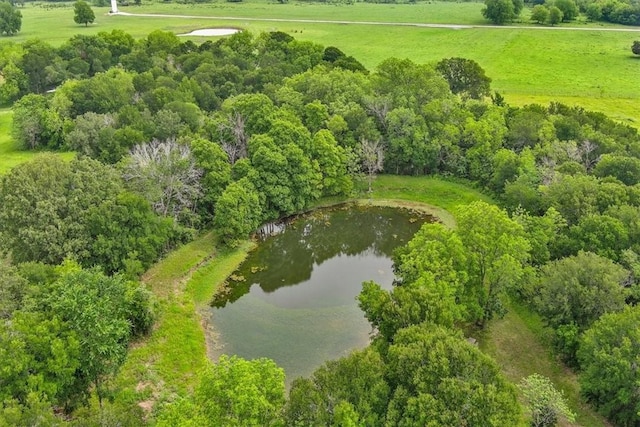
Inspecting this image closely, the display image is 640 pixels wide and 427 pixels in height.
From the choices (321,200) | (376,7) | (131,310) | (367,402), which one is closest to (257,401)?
(367,402)

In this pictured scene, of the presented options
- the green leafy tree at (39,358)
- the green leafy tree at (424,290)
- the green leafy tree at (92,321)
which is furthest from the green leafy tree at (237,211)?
the green leafy tree at (39,358)

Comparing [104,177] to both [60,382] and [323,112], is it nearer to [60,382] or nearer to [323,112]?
[60,382]

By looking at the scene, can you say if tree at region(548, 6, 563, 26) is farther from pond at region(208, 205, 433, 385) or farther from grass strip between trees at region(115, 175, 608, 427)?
grass strip between trees at region(115, 175, 608, 427)

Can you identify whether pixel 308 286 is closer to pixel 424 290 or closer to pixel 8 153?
pixel 424 290

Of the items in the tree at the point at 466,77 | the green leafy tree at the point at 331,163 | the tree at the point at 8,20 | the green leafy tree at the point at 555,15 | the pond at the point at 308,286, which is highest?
the green leafy tree at the point at 555,15

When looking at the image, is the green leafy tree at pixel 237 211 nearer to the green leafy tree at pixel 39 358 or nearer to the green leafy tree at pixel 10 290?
the green leafy tree at pixel 10 290
